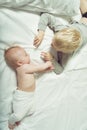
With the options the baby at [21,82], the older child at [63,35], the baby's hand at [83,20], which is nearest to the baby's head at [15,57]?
the baby at [21,82]

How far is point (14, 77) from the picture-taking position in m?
1.16

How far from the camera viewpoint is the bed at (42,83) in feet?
3.68

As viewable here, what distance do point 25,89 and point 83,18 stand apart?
0.50 metres

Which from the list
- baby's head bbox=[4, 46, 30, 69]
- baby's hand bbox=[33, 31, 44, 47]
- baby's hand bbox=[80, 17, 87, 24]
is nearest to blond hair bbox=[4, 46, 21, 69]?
baby's head bbox=[4, 46, 30, 69]

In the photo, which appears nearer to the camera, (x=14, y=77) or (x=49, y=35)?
(x=14, y=77)

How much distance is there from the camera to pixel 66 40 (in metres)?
1.19

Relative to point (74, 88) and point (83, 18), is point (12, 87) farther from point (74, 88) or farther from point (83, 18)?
point (83, 18)

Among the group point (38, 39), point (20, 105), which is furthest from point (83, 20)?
point (20, 105)

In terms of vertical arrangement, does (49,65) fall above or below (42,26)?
below

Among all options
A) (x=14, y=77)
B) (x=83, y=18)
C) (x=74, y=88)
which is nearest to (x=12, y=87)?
(x=14, y=77)

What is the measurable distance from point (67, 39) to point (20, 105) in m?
0.35

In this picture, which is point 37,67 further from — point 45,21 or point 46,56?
point 45,21

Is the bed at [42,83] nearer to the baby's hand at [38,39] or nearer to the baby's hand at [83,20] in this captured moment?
the baby's hand at [38,39]

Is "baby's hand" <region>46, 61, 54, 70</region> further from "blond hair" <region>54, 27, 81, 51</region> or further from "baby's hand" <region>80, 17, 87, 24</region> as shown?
"baby's hand" <region>80, 17, 87, 24</region>
